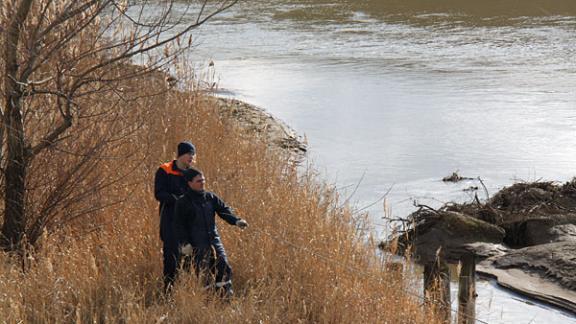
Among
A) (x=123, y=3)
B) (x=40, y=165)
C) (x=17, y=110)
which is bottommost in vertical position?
(x=40, y=165)

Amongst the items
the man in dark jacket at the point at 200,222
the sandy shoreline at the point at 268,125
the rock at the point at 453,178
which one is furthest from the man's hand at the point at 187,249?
the sandy shoreline at the point at 268,125

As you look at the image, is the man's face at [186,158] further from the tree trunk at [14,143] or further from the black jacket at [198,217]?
the tree trunk at [14,143]

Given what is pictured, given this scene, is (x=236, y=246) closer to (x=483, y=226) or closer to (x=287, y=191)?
(x=287, y=191)

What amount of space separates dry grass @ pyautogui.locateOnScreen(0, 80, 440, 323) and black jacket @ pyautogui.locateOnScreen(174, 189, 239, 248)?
0.28 meters

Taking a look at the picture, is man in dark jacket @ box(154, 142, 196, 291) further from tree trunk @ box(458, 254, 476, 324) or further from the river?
the river

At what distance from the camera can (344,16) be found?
113ft

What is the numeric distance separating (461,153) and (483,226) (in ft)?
14.6

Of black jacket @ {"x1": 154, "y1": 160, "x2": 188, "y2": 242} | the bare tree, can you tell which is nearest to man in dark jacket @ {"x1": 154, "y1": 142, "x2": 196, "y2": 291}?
black jacket @ {"x1": 154, "y1": 160, "x2": 188, "y2": 242}

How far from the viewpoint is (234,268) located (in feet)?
26.0

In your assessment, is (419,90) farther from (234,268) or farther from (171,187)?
(171,187)

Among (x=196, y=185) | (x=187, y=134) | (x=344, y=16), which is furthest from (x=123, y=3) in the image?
(x=344, y=16)

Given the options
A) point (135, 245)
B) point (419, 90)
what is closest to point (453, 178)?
point (419, 90)

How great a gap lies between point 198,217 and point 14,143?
2.02 metres

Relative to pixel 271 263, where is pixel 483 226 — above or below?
below
